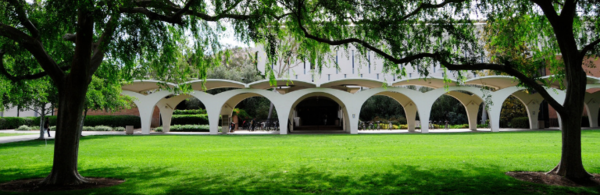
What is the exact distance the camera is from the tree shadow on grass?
266 inches

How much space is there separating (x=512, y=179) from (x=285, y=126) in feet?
63.7

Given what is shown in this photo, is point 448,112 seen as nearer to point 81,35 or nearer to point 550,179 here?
point 550,179

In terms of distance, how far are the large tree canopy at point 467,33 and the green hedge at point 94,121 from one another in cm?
3177

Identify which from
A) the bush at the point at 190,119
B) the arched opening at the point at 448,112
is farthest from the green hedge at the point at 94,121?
the arched opening at the point at 448,112

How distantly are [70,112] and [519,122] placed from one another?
33511 mm

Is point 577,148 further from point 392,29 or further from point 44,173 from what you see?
point 44,173

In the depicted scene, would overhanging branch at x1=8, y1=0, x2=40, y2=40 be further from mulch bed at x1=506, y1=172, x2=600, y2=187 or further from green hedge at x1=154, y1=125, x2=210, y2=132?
green hedge at x1=154, y1=125, x2=210, y2=132

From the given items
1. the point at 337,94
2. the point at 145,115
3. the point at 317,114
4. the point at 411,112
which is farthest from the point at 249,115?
the point at 411,112

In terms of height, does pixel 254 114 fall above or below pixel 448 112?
below

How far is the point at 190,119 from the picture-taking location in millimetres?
34156

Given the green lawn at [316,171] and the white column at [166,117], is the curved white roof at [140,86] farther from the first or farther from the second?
the green lawn at [316,171]

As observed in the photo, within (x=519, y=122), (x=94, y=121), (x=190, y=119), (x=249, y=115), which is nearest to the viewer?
(x=519, y=122)

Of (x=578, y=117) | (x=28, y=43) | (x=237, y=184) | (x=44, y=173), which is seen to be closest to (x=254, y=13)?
(x=237, y=184)

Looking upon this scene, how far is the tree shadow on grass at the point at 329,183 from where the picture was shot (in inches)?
266
